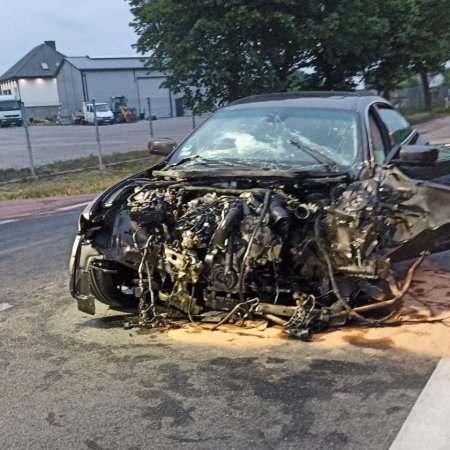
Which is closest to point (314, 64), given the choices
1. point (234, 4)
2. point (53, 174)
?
point (234, 4)

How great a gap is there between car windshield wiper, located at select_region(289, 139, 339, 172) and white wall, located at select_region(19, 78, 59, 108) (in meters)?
69.7

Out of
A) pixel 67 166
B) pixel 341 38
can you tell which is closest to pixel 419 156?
pixel 341 38

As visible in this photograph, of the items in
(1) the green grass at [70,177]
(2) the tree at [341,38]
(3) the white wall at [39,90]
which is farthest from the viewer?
(3) the white wall at [39,90]

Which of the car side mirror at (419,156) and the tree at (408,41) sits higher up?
the tree at (408,41)

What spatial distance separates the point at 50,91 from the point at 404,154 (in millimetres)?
72022

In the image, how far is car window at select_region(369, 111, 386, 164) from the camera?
5.07 meters

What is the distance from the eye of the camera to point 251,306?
4434mm

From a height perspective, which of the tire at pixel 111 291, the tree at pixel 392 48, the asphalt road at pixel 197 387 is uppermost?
the tree at pixel 392 48

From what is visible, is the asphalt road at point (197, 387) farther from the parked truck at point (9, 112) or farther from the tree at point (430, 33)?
the parked truck at point (9, 112)

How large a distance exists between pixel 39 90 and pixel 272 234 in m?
72.5

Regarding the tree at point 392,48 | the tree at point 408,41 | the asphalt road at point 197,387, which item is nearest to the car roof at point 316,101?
the asphalt road at point 197,387

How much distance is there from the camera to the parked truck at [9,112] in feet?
169

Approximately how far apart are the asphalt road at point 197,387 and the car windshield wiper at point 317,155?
1.31 meters

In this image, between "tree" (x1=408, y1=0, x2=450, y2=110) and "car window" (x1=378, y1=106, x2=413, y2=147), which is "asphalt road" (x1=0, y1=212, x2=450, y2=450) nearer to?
"car window" (x1=378, y1=106, x2=413, y2=147)
